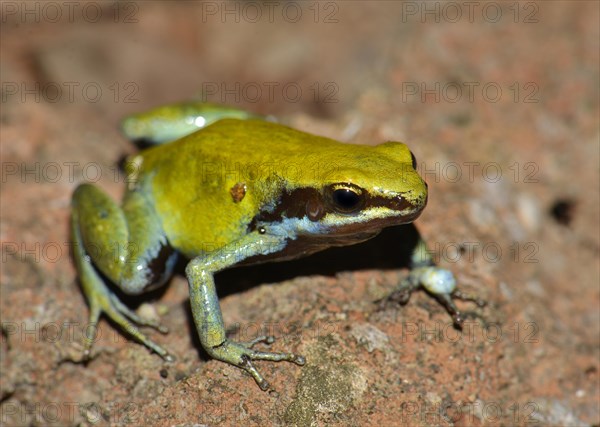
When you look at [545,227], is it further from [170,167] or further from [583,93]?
[170,167]

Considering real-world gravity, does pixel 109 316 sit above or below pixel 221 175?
below

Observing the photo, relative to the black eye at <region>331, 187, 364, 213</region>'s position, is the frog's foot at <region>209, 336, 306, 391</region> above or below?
below

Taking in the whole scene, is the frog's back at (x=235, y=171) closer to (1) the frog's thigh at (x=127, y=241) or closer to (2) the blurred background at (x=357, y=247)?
(1) the frog's thigh at (x=127, y=241)

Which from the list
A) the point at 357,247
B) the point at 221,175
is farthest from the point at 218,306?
the point at 357,247

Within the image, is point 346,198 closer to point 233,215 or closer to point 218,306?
point 233,215

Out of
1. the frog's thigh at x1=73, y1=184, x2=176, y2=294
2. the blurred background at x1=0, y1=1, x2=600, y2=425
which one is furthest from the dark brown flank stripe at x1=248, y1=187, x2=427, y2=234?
the frog's thigh at x1=73, y1=184, x2=176, y2=294

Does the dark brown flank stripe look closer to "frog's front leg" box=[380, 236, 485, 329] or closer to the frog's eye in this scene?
the frog's eye
